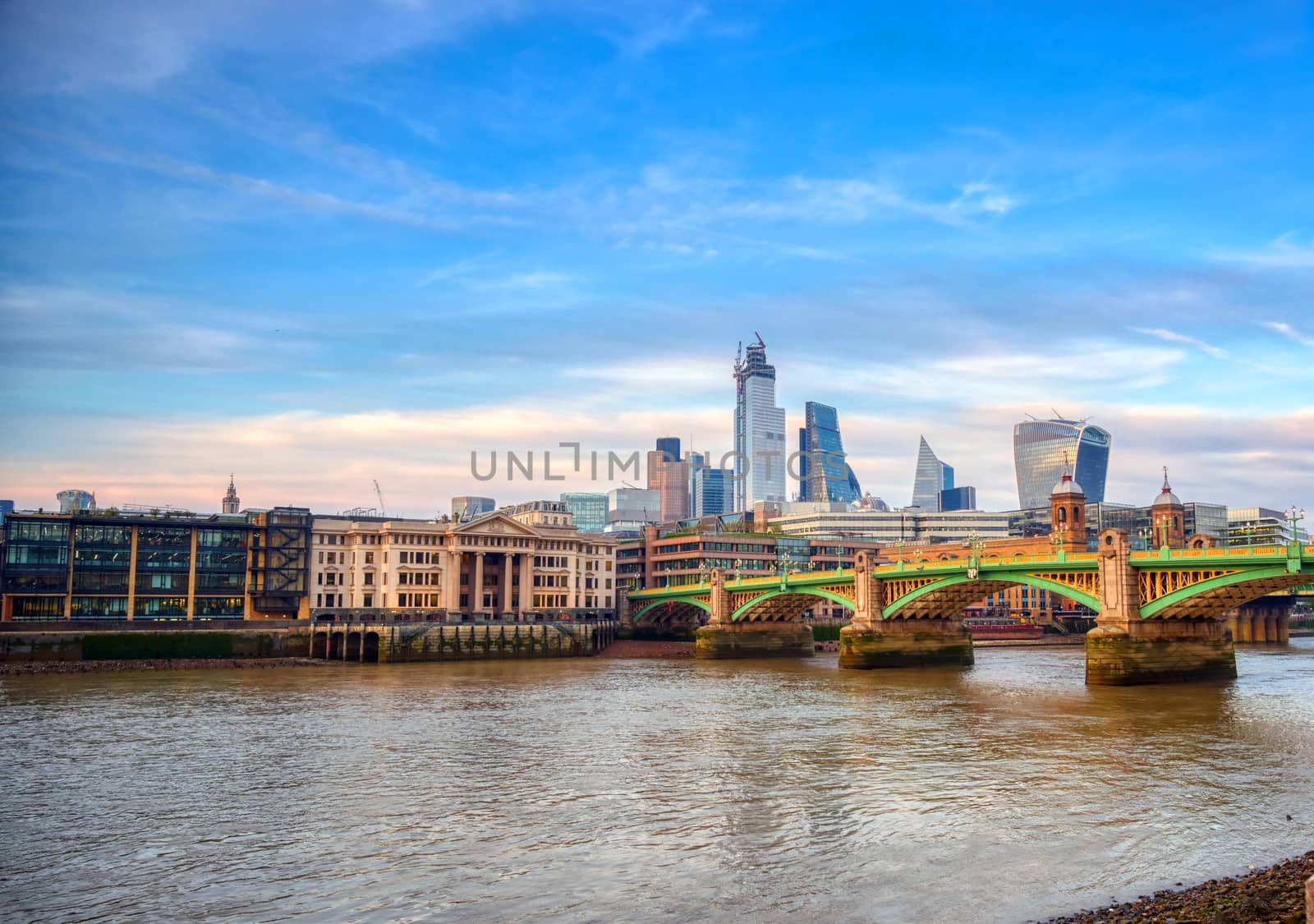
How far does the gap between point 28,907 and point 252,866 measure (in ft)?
18.4

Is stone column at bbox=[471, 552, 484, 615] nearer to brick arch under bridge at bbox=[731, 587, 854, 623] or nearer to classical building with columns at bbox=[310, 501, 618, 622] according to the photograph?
classical building with columns at bbox=[310, 501, 618, 622]

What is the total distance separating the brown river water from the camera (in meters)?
27.9

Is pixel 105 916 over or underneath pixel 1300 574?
underneath

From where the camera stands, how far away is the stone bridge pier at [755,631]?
130500 mm

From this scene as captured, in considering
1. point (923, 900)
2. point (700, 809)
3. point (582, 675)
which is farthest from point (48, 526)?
point (923, 900)

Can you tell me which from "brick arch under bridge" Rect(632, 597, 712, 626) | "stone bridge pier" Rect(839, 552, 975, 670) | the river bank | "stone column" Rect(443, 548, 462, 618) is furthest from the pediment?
the river bank

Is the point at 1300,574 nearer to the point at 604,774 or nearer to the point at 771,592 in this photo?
the point at 604,774

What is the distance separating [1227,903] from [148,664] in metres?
101

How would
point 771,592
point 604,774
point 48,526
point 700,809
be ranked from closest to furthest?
point 700,809 → point 604,774 → point 48,526 → point 771,592

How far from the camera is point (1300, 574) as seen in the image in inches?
2694

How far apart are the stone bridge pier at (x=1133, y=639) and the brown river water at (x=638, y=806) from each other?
4.02 m

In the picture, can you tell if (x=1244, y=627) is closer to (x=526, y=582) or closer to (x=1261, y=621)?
(x=1261, y=621)

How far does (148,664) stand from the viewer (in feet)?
342

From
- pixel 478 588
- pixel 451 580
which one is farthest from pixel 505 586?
pixel 451 580
